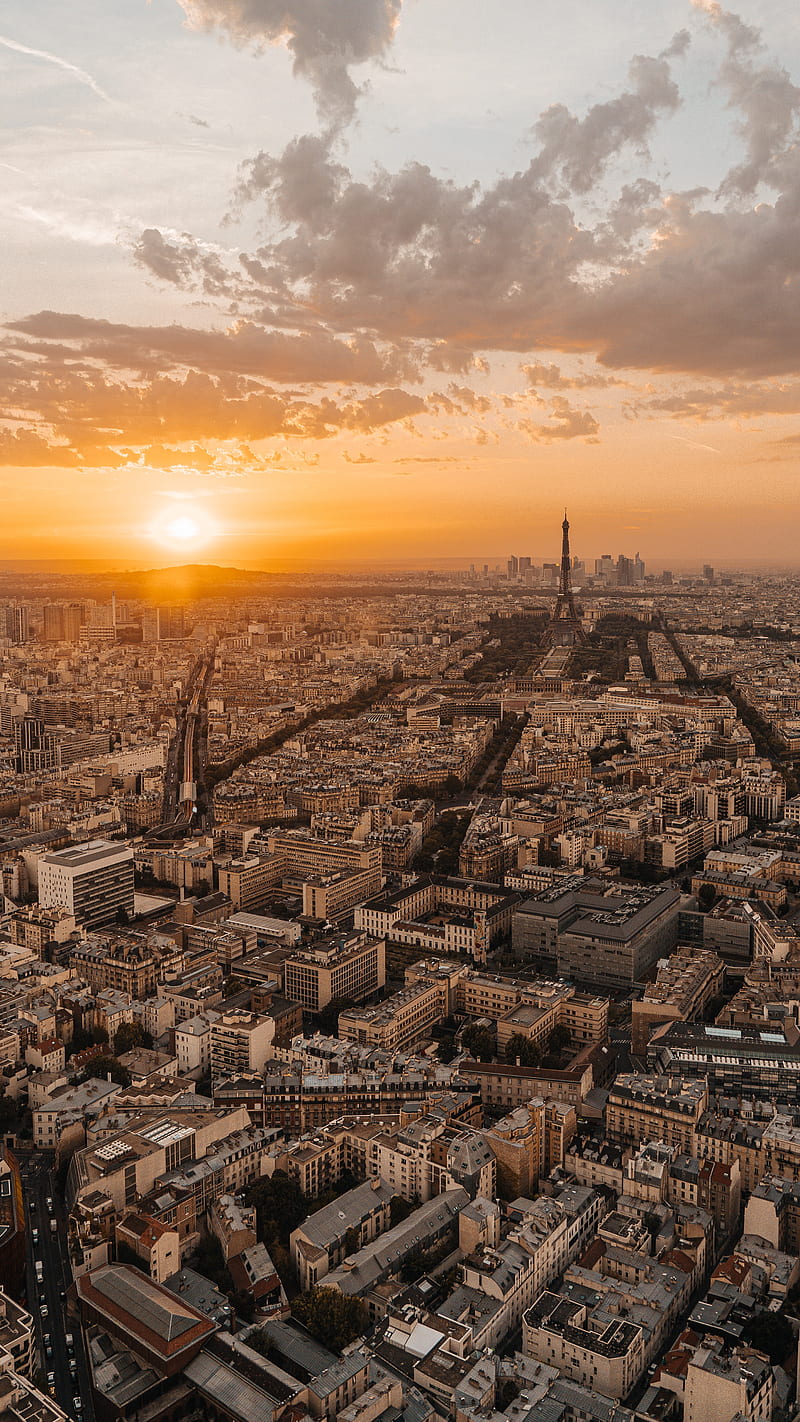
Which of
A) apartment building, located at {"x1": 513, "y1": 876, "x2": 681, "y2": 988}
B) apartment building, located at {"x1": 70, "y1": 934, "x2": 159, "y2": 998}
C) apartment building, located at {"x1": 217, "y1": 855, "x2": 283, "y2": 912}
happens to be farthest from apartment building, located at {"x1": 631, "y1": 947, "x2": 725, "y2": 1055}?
apartment building, located at {"x1": 217, "y1": 855, "x2": 283, "y2": 912}

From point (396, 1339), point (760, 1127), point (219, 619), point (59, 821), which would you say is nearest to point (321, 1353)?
point (396, 1339)

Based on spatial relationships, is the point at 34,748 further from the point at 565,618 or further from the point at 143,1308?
the point at 565,618

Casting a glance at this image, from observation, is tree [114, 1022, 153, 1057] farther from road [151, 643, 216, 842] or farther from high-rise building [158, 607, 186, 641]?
high-rise building [158, 607, 186, 641]

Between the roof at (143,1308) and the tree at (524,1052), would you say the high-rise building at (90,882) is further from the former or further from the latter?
the roof at (143,1308)

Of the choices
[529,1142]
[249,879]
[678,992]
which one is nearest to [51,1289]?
[529,1142]

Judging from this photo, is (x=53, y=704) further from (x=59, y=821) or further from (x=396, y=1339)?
(x=396, y=1339)

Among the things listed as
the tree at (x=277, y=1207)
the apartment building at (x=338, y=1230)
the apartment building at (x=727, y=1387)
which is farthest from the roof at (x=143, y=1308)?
the apartment building at (x=727, y=1387)

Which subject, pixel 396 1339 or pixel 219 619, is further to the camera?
pixel 219 619
